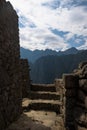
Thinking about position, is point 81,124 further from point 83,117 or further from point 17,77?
point 17,77

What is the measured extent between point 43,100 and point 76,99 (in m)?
9.65

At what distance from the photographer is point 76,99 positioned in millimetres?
5629

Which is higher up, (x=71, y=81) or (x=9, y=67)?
(x=9, y=67)

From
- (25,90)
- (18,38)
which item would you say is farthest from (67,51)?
(18,38)

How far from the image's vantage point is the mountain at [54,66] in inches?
2899

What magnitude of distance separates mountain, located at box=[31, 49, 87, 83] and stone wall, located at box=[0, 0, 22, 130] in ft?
208

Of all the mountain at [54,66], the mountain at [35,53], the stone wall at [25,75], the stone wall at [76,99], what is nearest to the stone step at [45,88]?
the stone wall at [25,75]

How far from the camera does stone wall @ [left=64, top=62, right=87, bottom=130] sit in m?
5.18

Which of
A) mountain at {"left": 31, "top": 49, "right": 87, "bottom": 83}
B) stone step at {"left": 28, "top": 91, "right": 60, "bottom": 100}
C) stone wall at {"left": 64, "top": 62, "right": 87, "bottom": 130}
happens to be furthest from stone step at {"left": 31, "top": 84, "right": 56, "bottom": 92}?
mountain at {"left": 31, "top": 49, "right": 87, "bottom": 83}

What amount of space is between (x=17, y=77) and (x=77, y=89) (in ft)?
13.4

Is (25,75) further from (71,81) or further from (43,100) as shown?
(71,81)

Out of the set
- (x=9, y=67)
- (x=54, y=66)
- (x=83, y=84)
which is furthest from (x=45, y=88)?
(x=54, y=66)

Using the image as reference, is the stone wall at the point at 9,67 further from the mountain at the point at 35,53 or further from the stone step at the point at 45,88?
the mountain at the point at 35,53

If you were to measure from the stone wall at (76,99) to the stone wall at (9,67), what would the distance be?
89.5 inches
